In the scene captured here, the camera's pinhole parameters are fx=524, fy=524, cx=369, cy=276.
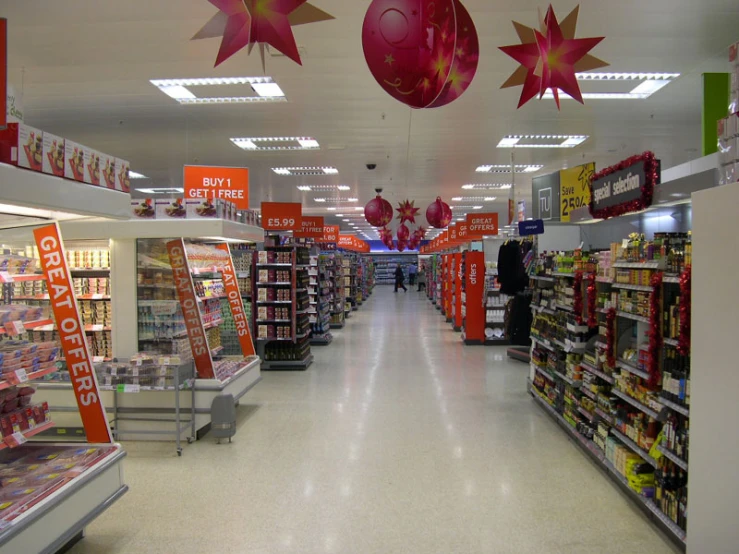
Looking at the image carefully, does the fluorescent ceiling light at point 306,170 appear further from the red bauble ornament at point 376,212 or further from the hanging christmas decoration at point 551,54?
the hanging christmas decoration at point 551,54

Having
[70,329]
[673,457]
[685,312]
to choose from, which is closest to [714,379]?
[685,312]

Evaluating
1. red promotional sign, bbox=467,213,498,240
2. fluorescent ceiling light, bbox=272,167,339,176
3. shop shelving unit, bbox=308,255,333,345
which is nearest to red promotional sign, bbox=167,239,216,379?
shop shelving unit, bbox=308,255,333,345

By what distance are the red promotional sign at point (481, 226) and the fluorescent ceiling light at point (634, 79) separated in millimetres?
5658

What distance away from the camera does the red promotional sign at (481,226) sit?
12.8 m

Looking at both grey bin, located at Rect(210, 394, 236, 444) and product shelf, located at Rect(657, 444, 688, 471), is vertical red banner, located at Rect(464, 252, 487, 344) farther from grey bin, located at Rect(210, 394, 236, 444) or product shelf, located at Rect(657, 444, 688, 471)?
product shelf, located at Rect(657, 444, 688, 471)

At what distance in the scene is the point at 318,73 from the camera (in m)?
6.44

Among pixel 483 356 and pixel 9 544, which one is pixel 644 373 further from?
pixel 483 356

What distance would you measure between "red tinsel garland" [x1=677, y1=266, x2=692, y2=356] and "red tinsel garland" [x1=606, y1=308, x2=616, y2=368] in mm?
1201

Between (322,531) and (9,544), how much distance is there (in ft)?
5.80

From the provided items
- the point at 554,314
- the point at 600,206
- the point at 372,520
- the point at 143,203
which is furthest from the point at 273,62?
the point at 372,520

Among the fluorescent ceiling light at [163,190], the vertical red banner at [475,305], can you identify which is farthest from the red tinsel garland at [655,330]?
the fluorescent ceiling light at [163,190]

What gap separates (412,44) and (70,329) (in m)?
2.80

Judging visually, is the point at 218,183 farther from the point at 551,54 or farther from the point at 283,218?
the point at 551,54

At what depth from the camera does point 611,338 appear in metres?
4.37
